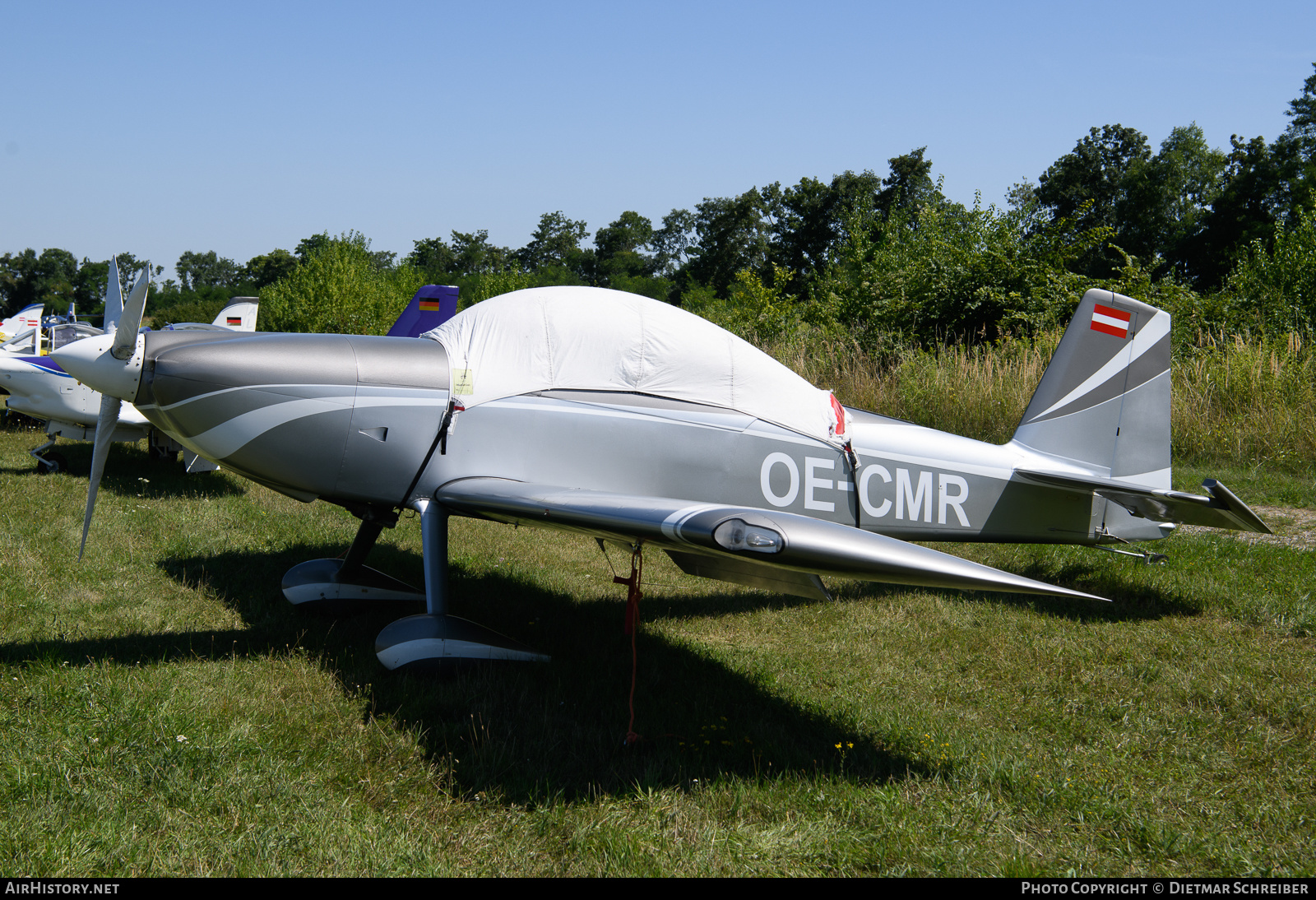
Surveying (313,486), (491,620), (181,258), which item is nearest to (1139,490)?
(491,620)

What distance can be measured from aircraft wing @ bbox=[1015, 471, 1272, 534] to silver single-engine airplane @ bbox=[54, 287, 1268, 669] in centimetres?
2

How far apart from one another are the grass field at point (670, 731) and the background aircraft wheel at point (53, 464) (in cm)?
467

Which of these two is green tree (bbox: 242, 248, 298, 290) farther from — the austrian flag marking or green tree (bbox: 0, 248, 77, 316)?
the austrian flag marking

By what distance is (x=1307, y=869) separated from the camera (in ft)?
9.32

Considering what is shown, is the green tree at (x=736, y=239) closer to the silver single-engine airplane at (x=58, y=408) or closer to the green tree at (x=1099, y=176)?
the green tree at (x=1099, y=176)

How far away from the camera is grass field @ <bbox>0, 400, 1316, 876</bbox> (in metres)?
2.89

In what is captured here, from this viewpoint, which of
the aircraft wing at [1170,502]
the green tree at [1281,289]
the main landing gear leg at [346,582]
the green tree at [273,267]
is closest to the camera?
the aircraft wing at [1170,502]

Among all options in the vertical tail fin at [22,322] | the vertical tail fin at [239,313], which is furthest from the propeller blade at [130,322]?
the vertical tail fin at [22,322]

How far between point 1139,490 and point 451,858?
4.92 meters

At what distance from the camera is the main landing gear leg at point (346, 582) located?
17.9 feet

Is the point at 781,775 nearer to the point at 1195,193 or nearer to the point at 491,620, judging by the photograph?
the point at 491,620

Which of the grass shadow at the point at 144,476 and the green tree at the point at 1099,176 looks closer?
the grass shadow at the point at 144,476

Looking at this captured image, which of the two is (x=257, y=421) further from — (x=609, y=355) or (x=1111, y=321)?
(x=1111, y=321)

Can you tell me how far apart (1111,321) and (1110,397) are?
1.92ft
